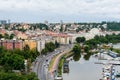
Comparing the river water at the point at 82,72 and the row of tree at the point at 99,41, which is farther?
the row of tree at the point at 99,41

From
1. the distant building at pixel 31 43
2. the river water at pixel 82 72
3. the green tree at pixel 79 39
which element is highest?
the distant building at pixel 31 43

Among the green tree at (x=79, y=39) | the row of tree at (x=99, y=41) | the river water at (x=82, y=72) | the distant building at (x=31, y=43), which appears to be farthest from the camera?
the green tree at (x=79, y=39)

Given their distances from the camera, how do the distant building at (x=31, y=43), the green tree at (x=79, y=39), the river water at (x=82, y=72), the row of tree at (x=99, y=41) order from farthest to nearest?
1. the green tree at (x=79, y=39)
2. the row of tree at (x=99, y=41)
3. the distant building at (x=31, y=43)
4. the river water at (x=82, y=72)

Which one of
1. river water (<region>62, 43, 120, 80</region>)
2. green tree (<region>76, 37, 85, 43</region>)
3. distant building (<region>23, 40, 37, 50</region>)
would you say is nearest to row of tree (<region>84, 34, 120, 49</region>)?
green tree (<region>76, 37, 85, 43</region>)

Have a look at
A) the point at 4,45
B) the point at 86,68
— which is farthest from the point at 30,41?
the point at 86,68

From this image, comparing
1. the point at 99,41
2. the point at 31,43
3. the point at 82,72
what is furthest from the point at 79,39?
the point at 82,72

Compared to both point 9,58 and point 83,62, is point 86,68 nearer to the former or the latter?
point 83,62

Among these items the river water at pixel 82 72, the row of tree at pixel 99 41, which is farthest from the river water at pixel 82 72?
the row of tree at pixel 99 41

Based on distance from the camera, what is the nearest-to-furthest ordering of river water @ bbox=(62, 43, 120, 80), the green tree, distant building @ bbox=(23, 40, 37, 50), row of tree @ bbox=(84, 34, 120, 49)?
river water @ bbox=(62, 43, 120, 80) < distant building @ bbox=(23, 40, 37, 50) < row of tree @ bbox=(84, 34, 120, 49) < the green tree

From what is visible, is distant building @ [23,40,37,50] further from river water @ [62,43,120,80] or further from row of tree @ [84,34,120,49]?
row of tree @ [84,34,120,49]

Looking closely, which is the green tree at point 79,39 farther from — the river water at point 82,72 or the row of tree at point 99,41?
the river water at point 82,72

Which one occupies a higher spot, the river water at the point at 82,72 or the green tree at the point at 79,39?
the river water at the point at 82,72
